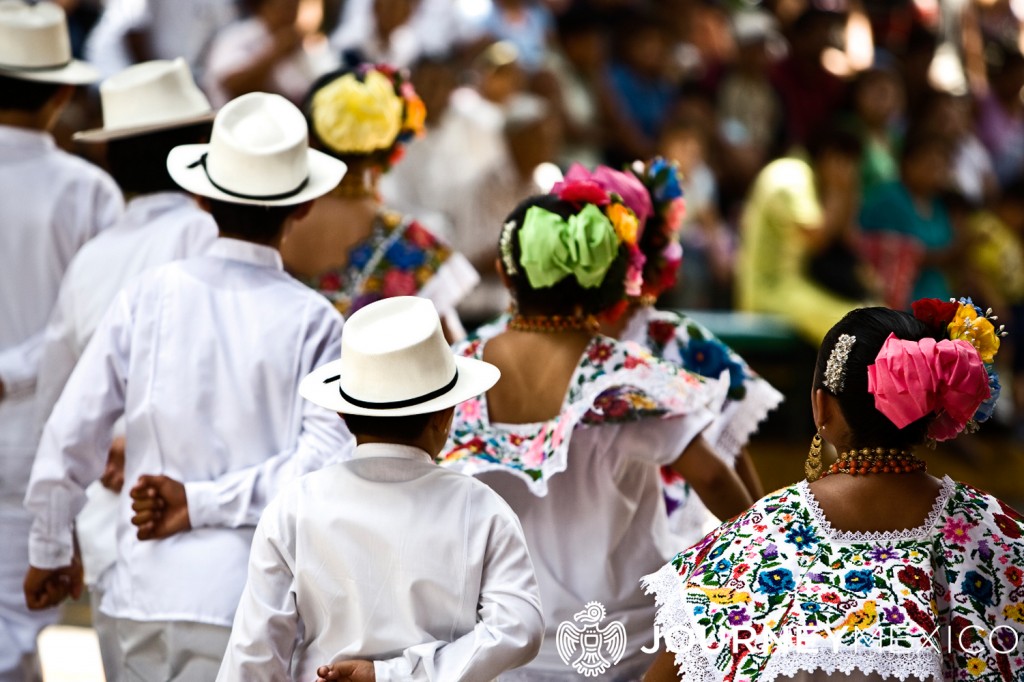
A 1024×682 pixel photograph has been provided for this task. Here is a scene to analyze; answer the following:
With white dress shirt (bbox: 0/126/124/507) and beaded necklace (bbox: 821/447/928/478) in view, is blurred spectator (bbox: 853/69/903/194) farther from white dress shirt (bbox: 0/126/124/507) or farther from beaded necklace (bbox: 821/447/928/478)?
beaded necklace (bbox: 821/447/928/478)

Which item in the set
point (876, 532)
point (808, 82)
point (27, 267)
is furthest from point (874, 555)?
point (808, 82)

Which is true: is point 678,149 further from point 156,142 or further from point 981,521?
point 981,521

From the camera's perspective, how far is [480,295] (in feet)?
23.2

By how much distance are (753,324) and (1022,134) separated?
3.53 metres

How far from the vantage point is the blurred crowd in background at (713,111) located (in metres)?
6.84

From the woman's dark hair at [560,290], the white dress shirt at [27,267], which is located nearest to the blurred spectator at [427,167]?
the white dress shirt at [27,267]

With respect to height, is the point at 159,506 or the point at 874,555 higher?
the point at 874,555

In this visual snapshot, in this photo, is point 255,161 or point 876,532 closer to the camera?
point 876,532

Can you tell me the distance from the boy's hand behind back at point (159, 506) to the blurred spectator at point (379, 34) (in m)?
4.28

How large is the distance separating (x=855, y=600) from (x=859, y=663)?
0.34 feet

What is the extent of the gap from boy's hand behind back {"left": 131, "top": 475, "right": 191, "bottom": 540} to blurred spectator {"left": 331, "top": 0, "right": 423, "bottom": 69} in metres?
4.28

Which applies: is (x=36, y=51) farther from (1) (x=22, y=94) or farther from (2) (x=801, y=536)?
→ (2) (x=801, y=536)

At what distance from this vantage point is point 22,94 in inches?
163

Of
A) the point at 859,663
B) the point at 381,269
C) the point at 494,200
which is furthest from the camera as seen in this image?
the point at 494,200
